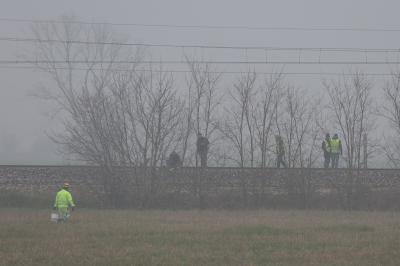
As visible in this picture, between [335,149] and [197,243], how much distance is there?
18.3m

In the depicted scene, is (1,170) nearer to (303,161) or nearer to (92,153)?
(92,153)

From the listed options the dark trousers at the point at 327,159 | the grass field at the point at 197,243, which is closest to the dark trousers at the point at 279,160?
the dark trousers at the point at 327,159

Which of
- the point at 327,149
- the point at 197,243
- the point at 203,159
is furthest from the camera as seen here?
the point at 327,149

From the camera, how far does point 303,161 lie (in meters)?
33.7

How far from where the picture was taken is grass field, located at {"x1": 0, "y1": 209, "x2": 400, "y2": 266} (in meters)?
13.4

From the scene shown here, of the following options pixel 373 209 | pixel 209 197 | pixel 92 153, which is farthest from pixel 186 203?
pixel 373 209

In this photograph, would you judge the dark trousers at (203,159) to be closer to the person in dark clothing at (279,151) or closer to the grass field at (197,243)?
the person in dark clothing at (279,151)

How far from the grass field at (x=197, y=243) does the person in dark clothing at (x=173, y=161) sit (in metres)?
11.7

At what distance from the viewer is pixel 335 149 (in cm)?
3266

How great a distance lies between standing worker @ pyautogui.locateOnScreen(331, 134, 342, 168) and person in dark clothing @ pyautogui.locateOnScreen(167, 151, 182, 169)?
734 centimetres

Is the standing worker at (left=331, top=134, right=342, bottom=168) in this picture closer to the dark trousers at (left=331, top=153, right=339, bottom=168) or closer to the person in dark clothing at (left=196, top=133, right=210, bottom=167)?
the dark trousers at (left=331, top=153, right=339, bottom=168)

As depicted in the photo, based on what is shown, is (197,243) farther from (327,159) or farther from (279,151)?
(279,151)

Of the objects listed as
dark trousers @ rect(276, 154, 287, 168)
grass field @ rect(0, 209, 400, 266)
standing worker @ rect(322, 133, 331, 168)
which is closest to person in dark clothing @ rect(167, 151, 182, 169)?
dark trousers @ rect(276, 154, 287, 168)

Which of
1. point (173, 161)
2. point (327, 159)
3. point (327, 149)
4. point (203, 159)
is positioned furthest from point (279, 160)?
point (173, 161)
